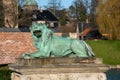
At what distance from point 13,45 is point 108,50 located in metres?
11.3

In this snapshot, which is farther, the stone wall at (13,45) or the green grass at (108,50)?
the green grass at (108,50)

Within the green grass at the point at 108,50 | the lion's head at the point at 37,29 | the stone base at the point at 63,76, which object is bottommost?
the green grass at the point at 108,50

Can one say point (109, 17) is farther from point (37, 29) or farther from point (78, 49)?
point (37, 29)

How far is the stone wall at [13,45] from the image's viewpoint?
30.7m

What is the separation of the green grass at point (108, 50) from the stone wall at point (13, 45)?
756cm

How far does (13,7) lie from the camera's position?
51.3 m

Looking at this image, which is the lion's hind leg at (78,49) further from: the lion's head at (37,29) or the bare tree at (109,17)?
the bare tree at (109,17)

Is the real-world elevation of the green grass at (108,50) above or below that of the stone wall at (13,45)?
below

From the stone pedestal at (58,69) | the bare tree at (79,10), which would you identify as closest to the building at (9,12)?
the bare tree at (79,10)

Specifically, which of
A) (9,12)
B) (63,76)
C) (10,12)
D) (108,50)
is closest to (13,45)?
(108,50)

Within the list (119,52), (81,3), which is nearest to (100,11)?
(119,52)

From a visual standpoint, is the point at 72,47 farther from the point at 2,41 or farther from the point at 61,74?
the point at 2,41

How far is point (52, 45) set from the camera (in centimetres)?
722

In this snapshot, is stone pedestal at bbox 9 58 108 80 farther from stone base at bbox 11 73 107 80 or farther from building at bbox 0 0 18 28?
building at bbox 0 0 18 28
